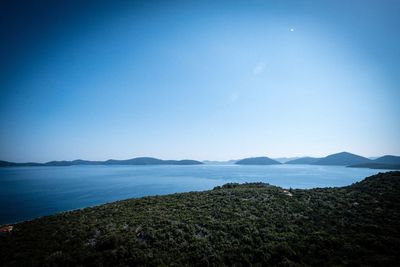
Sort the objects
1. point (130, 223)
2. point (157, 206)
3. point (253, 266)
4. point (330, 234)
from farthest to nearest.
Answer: point (157, 206) → point (130, 223) → point (330, 234) → point (253, 266)

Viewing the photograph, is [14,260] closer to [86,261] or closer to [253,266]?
[86,261]

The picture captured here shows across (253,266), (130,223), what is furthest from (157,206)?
(253,266)

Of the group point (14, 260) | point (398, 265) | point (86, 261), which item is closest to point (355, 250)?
point (398, 265)

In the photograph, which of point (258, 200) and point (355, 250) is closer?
point (355, 250)

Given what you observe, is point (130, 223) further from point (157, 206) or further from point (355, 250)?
point (355, 250)

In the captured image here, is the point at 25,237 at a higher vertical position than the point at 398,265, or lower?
lower

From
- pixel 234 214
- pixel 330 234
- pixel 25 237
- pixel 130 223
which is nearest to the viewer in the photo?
pixel 330 234
